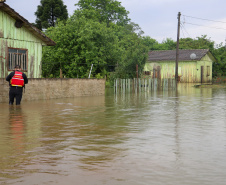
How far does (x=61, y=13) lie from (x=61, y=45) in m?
22.0

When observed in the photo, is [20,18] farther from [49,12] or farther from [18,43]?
[49,12]

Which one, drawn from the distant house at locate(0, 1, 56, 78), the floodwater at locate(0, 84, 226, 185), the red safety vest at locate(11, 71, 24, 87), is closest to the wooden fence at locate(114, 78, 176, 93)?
the distant house at locate(0, 1, 56, 78)

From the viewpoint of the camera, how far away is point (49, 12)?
57.6 metres

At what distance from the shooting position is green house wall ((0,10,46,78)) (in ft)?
68.4

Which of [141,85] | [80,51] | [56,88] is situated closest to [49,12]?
[80,51]

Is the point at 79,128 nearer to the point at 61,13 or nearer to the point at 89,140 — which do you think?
the point at 89,140

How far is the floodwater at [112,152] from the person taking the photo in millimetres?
5180

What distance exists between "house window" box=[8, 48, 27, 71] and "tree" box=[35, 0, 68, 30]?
35.1 m

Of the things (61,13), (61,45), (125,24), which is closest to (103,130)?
(61,45)

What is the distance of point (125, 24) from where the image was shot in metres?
74.9

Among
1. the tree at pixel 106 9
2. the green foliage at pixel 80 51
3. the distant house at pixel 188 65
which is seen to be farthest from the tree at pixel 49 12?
the green foliage at pixel 80 51

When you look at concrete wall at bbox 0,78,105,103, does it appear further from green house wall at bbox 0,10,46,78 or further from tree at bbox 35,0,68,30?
tree at bbox 35,0,68,30

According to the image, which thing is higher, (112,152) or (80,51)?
(80,51)

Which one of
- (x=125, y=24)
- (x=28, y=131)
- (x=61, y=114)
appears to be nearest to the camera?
(x=28, y=131)
